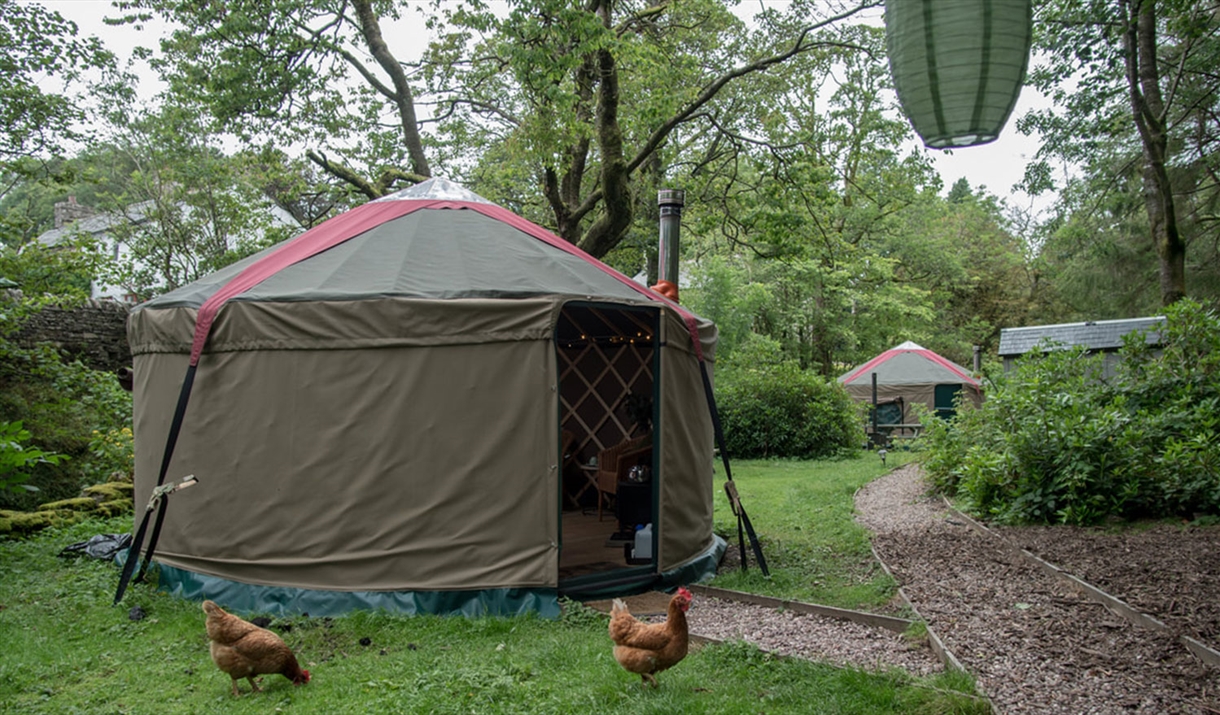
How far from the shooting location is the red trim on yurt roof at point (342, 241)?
3907 mm

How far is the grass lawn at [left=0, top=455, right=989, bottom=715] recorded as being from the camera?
2604mm

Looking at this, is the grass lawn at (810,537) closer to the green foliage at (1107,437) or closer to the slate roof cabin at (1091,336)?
the green foliage at (1107,437)

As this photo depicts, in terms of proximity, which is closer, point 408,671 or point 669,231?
point 408,671

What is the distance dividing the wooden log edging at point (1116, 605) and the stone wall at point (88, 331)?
766 cm

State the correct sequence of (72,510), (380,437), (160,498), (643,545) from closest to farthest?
(380,437) → (160,498) → (643,545) → (72,510)

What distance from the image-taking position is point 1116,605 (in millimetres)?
3182

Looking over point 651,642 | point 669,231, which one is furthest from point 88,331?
point 651,642

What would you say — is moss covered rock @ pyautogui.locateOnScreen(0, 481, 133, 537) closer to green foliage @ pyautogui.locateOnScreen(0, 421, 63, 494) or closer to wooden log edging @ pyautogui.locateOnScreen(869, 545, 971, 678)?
green foliage @ pyautogui.locateOnScreen(0, 421, 63, 494)

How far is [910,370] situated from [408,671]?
13.2 meters

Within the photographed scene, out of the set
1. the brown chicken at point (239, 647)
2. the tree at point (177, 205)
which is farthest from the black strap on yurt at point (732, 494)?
the tree at point (177, 205)

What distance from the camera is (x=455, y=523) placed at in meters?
3.70

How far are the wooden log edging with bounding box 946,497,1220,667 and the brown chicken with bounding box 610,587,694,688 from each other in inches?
62.8

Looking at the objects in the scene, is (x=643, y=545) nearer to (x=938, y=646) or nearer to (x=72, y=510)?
(x=938, y=646)

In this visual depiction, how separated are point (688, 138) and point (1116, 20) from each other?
7028 mm
